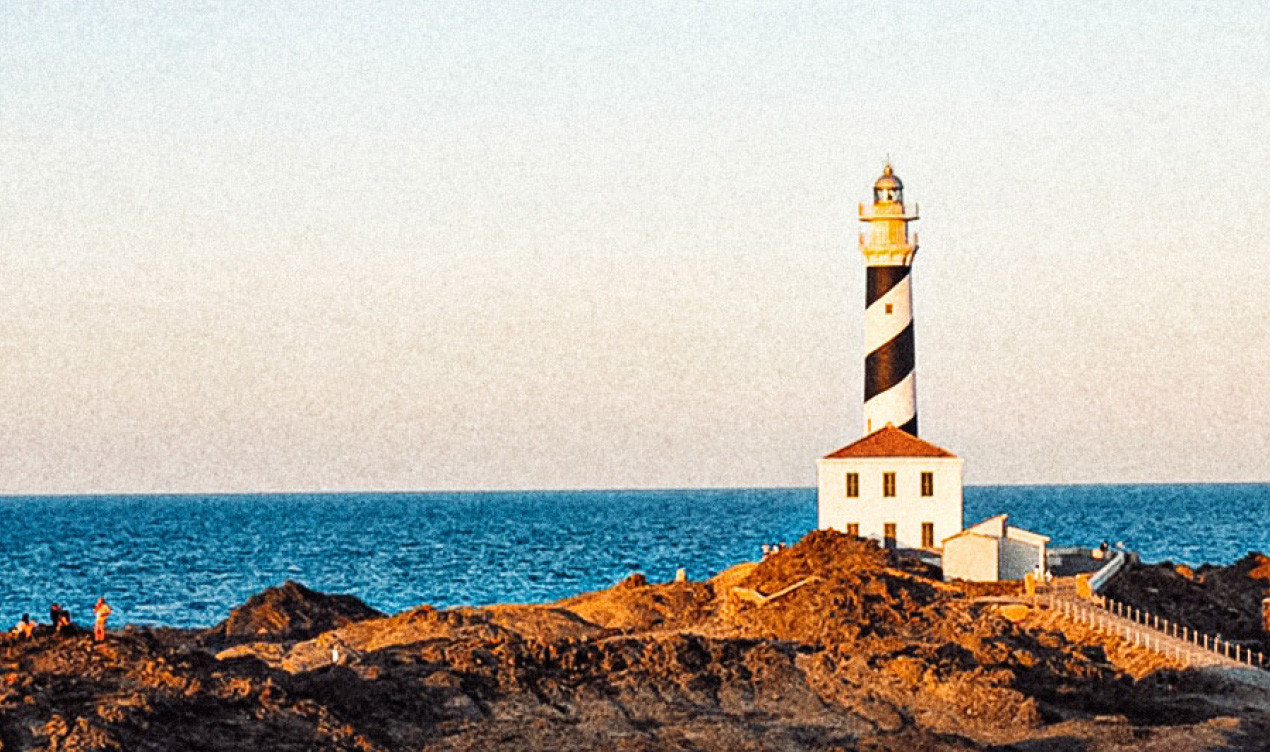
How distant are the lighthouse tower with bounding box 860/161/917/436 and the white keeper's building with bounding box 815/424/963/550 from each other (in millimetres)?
4091

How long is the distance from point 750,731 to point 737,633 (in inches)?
409

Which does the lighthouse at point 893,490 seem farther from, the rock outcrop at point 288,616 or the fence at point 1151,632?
the rock outcrop at point 288,616

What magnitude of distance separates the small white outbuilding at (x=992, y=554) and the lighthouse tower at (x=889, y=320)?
773 centimetres

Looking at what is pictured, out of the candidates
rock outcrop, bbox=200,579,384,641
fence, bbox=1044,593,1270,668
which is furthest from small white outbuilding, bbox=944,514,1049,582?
rock outcrop, bbox=200,579,384,641

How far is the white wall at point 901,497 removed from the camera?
186 feet

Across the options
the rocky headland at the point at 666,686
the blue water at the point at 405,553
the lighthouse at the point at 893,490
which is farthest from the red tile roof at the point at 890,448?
the blue water at the point at 405,553

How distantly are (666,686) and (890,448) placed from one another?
23679 mm

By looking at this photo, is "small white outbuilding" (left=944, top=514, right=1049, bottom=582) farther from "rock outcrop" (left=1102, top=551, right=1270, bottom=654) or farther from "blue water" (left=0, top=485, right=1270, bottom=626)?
"blue water" (left=0, top=485, right=1270, bottom=626)

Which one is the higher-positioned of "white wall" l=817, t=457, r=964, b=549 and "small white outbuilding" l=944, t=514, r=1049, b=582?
"white wall" l=817, t=457, r=964, b=549

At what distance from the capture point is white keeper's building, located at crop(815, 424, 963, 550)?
5662 centimetres

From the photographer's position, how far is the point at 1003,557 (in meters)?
53.1

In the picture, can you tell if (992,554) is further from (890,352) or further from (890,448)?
(890,352)

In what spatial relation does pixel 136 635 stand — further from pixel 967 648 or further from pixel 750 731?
pixel 967 648

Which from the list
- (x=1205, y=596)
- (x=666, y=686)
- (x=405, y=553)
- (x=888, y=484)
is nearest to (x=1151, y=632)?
(x=666, y=686)
